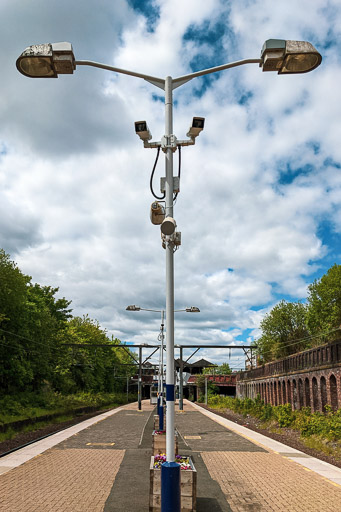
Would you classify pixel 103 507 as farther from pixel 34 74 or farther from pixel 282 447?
pixel 282 447

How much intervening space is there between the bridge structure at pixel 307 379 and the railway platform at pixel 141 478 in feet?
42.0

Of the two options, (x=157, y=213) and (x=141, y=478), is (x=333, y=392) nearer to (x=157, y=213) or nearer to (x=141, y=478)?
(x=141, y=478)

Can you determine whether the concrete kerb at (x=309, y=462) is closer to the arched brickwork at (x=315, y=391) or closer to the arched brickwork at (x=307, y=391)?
the arched brickwork at (x=315, y=391)

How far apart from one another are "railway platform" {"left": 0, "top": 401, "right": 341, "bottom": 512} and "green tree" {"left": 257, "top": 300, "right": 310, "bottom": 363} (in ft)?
157

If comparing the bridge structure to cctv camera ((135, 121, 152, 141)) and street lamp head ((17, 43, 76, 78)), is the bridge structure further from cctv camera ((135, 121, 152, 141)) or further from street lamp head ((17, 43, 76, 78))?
street lamp head ((17, 43, 76, 78))

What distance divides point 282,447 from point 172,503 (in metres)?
13.4

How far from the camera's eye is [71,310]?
207ft

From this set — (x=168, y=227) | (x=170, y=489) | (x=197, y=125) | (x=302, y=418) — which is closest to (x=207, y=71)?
(x=197, y=125)

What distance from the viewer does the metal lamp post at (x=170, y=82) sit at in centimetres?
673

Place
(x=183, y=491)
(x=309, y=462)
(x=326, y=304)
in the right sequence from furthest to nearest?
(x=326, y=304) < (x=309, y=462) < (x=183, y=491)

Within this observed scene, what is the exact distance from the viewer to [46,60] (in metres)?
7.12

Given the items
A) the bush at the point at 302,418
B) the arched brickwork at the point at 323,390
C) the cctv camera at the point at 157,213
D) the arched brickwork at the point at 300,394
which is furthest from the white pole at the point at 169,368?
the arched brickwork at the point at 300,394

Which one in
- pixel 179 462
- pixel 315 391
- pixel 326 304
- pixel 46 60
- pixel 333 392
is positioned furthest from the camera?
pixel 326 304

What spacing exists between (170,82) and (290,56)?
87.4 inches
